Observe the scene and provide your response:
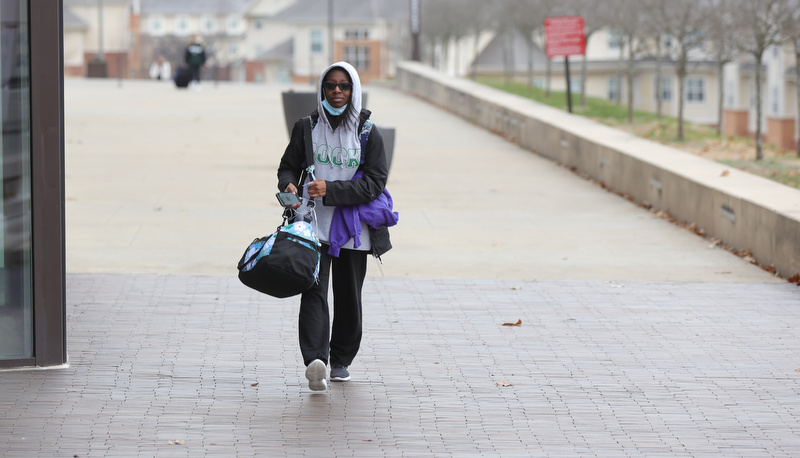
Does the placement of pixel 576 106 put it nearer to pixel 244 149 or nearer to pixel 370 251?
pixel 244 149

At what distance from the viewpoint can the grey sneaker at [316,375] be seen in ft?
20.2

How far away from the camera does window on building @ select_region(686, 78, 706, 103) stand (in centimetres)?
6122

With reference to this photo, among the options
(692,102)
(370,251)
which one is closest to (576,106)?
(370,251)

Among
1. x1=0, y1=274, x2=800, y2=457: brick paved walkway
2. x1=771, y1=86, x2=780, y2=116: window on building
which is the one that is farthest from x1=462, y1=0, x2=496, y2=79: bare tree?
x1=0, y1=274, x2=800, y2=457: brick paved walkway

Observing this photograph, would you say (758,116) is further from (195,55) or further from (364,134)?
(195,55)

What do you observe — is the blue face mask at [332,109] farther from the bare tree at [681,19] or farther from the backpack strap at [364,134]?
the bare tree at [681,19]

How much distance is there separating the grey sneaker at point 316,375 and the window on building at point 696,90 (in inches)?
2248

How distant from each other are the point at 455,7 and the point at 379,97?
12142 mm

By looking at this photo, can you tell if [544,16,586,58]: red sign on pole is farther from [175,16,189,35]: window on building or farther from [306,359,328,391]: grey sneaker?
[175,16,189,35]: window on building

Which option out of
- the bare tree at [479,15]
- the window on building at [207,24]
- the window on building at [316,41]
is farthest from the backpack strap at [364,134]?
the window on building at [207,24]

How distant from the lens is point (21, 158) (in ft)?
21.5

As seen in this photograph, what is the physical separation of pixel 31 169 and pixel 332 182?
1613 millimetres

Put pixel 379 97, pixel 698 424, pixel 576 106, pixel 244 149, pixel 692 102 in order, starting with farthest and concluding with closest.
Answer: pixel 692 102, pixel 379 97, pixel 576 106, pixel 244 149, pixel 698 424

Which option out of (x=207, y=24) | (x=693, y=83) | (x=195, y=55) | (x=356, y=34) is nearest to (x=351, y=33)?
(x=356, y=34)
